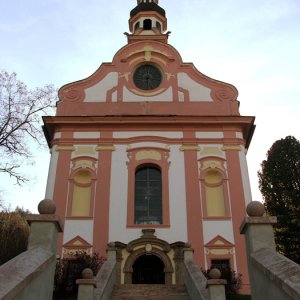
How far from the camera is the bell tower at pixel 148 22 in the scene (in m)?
26.6

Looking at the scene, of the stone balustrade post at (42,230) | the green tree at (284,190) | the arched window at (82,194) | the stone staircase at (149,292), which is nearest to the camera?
the stone balustrade post at (42,230)

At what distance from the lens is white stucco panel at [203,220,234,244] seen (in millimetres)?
18016

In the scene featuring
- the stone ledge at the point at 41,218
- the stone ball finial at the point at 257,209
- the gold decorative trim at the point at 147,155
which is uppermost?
the gold decorative trim at the point at 147,155

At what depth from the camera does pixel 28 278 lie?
6.74m

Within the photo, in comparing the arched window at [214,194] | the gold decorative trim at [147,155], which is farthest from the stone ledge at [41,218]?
the gold decorative trim at [147,155]

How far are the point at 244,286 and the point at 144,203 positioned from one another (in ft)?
18.4

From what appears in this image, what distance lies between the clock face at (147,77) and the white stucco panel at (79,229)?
8.02 meters

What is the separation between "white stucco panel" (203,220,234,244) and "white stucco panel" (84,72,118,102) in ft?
28.0

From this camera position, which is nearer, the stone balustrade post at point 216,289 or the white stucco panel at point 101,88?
the stone balustrade post at point 216,289

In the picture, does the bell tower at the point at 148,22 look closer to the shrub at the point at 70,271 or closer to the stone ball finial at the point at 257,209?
the shrub at the point at 70,271

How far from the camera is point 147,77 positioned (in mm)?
23156

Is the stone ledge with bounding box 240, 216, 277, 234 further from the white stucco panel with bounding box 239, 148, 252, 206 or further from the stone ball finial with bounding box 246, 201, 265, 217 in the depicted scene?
the white stucco panel with bounding box 239, 148, 252, 206

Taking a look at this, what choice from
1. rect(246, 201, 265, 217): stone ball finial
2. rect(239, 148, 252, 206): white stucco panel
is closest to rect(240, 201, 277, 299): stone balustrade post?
rect(246, 201, 265, 217): stone ball finial

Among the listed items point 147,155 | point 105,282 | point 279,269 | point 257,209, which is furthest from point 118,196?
point 279,269
